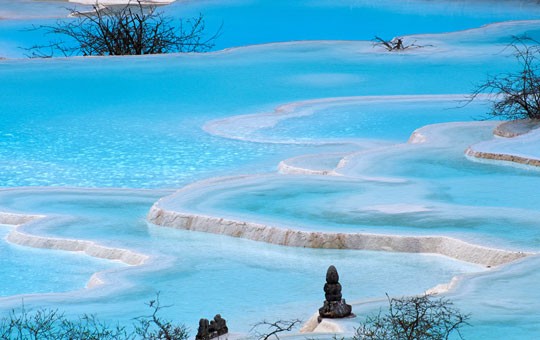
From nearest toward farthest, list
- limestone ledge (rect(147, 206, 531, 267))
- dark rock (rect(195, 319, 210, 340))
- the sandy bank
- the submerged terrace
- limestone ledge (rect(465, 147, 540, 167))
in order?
dark rock (rect(195, 319, 210, 340)) < the submerged terrace < limestone ledge (rect(147, 206, 531, 267)) < limestone ledge (rect(465, 147, 540, 167)) < the sandy bank

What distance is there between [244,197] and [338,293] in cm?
277

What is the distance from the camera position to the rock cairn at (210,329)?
4352 mm

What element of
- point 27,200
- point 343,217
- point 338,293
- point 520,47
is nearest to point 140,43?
point 520,47

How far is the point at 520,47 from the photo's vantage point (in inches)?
590

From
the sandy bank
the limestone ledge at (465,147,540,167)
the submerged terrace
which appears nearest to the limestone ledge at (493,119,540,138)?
the sandy bank

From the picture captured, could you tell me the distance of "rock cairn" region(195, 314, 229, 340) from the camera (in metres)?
4.35

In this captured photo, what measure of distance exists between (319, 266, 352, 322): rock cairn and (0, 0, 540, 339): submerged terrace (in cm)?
18

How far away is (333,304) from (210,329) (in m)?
0.46

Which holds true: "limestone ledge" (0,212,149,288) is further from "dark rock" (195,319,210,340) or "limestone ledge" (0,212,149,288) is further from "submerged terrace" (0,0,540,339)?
"dark rock" (195,319,210,340)

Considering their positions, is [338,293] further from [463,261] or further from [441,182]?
[441,182]


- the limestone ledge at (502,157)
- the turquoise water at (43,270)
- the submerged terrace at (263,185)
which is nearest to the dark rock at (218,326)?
the submerged terrace at (263,185)

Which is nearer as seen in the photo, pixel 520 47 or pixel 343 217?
pixel 343 217

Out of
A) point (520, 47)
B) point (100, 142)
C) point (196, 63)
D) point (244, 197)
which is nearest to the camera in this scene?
point (244, 197)

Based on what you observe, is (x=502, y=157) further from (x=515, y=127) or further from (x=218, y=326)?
(x=218, y=326)
